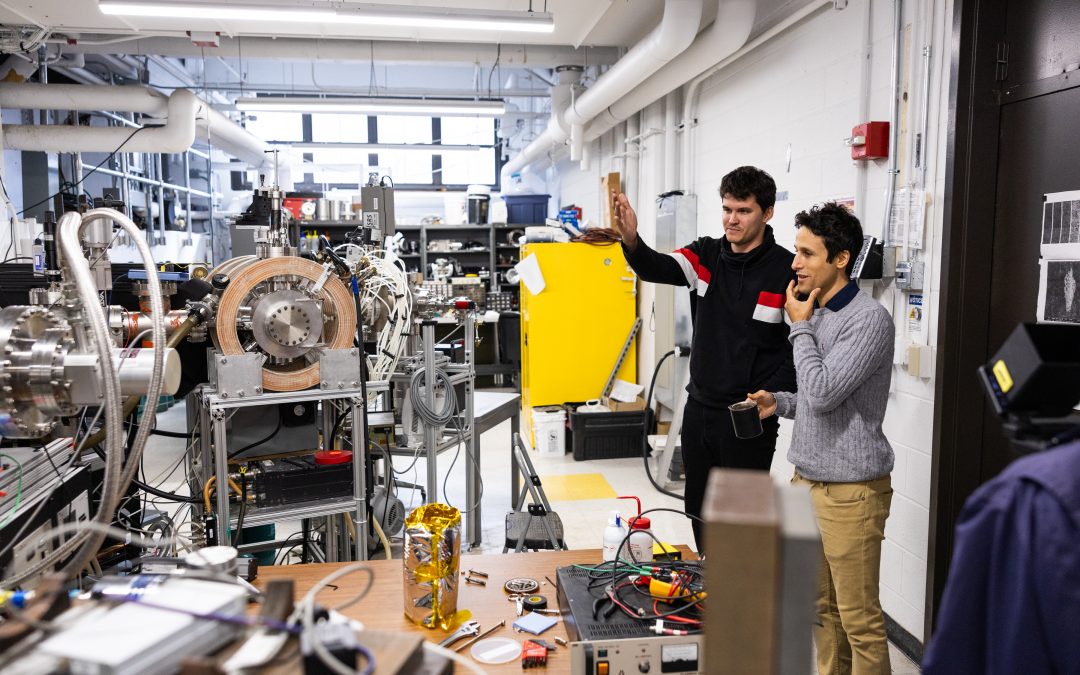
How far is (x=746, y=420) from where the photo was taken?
197 centimetres

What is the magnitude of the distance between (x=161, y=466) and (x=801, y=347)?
15.4 feet

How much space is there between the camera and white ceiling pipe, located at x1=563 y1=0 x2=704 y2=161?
3.53m

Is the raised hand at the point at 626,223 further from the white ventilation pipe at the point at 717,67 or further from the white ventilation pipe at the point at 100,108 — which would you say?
the white ventilation pipe at the point at 100,108

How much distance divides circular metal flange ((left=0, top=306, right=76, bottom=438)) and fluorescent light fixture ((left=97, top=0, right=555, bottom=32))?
296cm

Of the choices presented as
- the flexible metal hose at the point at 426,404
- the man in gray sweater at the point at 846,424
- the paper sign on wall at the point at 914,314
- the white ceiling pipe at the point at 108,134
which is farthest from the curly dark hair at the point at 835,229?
the white ceiling pipe at the point at 108,134

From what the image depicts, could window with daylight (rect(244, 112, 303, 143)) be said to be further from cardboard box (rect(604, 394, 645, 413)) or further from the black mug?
the black mug

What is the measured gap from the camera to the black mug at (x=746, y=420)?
1.96 meters

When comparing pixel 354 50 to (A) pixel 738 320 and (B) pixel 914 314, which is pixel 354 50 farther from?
(B) pixel 914 314

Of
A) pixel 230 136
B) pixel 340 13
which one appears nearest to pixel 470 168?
pixel 230 136

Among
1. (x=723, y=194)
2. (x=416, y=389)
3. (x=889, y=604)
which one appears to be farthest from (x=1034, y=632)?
(x=416, y=389)

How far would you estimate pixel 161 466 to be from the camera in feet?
16.3

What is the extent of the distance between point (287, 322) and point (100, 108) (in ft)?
13.7

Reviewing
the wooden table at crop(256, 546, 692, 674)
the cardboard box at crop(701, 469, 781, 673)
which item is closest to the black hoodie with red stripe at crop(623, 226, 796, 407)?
the wooden table at crop(256, 546, 692, 674)

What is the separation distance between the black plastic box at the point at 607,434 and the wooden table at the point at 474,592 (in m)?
3.29
